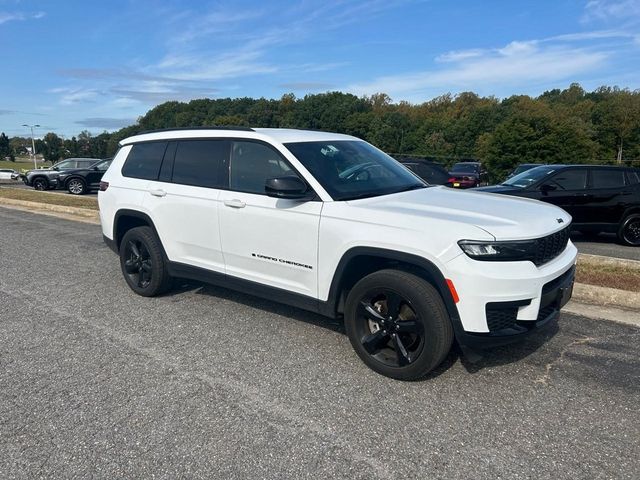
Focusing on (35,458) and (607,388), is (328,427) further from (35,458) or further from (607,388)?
(607,388)

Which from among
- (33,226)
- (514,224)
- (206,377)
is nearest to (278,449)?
(206,377)

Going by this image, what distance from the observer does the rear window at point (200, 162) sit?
4.67 meters

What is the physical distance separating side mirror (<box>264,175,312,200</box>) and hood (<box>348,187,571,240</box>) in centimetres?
41

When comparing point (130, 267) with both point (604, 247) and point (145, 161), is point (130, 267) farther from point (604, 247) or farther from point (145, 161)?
point (604, 247)

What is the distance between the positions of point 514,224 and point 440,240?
1.76 ft

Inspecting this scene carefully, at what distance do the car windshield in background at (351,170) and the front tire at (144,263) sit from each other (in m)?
2.06

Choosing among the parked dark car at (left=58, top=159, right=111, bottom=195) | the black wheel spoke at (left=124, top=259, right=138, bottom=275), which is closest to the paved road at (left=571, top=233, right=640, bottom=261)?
the black wheel spoke at (left=124, top=259, right=138, bottom=275)

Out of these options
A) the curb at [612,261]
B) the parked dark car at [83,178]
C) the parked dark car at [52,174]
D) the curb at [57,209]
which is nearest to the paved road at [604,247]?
the curb at [612,261]

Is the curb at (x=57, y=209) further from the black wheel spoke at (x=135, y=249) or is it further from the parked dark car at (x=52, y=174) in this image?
the black wheel spoke at (x=135, y=249)

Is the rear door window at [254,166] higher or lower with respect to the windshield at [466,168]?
higher

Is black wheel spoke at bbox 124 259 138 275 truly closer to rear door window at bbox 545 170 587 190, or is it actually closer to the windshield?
rear door window at bbox 545 170 587 190

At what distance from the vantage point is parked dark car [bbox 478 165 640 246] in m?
9.24

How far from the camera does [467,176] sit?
2231 centimetres

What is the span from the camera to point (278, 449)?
2.73 meters
